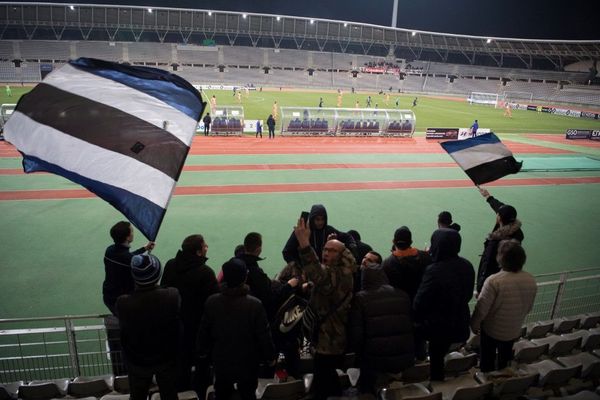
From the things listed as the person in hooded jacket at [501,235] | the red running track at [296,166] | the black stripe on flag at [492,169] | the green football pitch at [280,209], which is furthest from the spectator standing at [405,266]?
the red running track at [296,166]

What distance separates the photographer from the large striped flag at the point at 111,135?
3654 millimetres

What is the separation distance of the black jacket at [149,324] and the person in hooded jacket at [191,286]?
16.7 inches

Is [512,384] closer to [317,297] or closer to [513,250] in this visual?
[513,250]

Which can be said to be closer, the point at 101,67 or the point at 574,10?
the point at 101,67

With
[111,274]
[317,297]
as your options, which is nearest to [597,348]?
[317,297]

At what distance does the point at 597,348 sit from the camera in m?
5.14

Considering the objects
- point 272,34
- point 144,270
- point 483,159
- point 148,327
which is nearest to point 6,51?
point 272,34

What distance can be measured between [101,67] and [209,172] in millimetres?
12654

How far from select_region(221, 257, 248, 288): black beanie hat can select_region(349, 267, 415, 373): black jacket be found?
103 cm

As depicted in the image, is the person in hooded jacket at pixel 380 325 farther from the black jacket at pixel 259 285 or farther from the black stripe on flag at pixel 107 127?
the black stripe on flag at pixel 107 127

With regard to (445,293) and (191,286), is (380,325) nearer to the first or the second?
(445,293)

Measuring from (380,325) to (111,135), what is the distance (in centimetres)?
315

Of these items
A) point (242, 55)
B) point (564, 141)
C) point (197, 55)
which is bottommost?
point (564, 141)

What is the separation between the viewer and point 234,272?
326 centimetres
